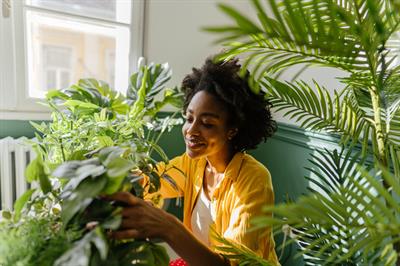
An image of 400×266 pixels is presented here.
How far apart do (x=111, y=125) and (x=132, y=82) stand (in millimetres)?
523

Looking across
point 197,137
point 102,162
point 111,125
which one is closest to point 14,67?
point 111,125

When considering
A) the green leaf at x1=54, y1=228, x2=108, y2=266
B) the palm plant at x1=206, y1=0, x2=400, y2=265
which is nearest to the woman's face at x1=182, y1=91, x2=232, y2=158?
the palm plant at x1=206, y1=0, x2=400, y2=265

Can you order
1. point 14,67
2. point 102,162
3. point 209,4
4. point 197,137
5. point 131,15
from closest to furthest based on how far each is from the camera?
point 102,162 < point 197,137 < point 14,67 < point 131,15 < point 209,4

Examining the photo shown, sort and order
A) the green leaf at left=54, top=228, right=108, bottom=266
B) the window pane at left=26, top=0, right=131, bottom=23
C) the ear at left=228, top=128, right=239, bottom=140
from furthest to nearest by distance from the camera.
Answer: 1. the window pane at left=26, top=0, right=131, bottom=23
2. the ear at left=228, top=128, right=239, bottom=140
3. the green leaf at left=54, top=228, right=108, bottom=266

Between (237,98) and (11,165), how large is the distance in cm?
117

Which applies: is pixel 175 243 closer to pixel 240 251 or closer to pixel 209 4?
pixel 240 251

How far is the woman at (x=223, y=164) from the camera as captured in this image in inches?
37.0

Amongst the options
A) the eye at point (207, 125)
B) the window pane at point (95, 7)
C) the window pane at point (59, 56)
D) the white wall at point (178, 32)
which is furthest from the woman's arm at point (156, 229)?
the window pane at point (59, 56)

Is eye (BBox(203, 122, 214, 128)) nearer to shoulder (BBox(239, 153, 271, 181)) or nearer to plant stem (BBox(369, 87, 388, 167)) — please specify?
shoulder (BBox(239, 153, 271, 181))

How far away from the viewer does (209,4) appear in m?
1.89

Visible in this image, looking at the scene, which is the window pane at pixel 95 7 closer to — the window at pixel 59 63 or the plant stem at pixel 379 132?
the plant stem at pixel 379 132

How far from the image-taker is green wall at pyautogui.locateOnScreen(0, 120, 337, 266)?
1.55 meters

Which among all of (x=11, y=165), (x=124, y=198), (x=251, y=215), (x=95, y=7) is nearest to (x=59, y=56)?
(x=95, y=7)

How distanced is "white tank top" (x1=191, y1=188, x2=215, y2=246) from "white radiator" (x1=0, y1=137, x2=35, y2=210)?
2.82ft
